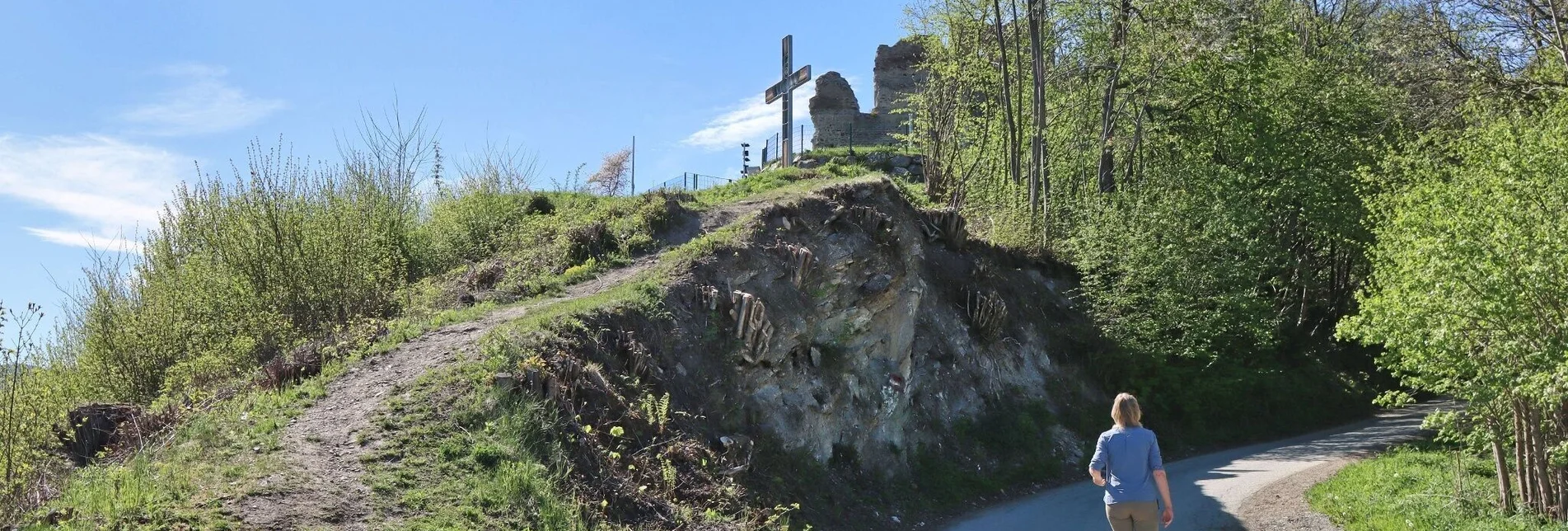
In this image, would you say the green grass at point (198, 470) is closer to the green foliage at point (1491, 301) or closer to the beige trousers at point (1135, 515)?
the beige trousers at point (1135, 515)

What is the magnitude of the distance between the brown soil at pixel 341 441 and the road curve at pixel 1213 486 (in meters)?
→ 6.61

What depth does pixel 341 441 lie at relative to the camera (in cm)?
871

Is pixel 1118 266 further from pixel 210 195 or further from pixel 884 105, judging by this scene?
pixel 884 105

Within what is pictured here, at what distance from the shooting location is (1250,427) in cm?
2177

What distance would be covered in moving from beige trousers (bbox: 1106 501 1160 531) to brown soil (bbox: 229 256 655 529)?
5.35m

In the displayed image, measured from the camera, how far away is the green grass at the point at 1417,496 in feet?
41.0

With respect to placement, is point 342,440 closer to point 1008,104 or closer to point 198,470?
point 198,470

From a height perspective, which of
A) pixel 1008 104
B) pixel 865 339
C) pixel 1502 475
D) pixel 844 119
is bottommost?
pixel 1502 475

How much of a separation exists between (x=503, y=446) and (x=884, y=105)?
33.7 meters

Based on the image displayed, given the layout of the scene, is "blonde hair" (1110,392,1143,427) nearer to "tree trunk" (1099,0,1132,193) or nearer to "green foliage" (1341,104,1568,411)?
"green foliage" (1341,104,1568,411)

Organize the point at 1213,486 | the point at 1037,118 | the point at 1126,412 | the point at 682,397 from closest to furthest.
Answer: the point at 1126,412, the point at 682,397, the point at 1213,486, the point at 1037,118

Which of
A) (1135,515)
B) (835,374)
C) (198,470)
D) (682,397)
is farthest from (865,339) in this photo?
(198,470)

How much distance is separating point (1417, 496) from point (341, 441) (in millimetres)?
12780

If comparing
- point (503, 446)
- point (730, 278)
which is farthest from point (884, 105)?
point (503, 446)
